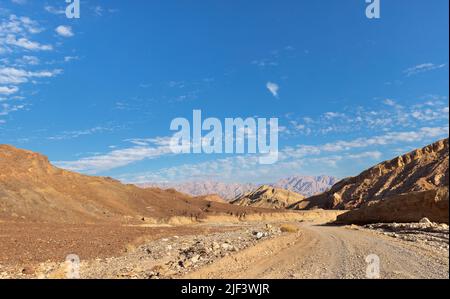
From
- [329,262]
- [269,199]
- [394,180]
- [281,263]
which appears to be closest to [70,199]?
[281,263]

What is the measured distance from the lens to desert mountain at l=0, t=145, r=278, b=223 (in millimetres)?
60234

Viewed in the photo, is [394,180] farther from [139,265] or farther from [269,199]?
[139,265]

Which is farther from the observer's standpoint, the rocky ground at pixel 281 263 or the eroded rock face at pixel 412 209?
the eroded rock face at pixel 412 209

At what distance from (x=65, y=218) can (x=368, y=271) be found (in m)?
56.0

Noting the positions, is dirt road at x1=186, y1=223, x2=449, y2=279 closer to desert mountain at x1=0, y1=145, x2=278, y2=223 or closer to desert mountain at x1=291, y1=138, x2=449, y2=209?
desert mountain at x1=0, y1=145, x2=278, y2=223

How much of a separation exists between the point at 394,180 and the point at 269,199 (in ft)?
266

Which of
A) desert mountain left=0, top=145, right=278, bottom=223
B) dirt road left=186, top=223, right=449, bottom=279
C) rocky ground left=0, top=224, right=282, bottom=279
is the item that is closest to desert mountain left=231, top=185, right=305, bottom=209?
desert mountain left=0, top=145, right=278, bottom=223

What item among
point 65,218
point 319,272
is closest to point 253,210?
point 65,218

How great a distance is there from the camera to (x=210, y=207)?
326ft

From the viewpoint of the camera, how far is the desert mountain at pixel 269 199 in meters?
167

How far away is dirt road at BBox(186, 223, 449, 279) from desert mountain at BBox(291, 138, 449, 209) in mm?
54069

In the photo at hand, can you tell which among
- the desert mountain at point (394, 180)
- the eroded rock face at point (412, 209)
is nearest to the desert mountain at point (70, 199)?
the desert mountain at point (394, 180)

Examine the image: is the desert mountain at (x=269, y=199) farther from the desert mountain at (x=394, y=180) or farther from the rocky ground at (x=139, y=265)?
the rocky ground at (x=139, y=265)

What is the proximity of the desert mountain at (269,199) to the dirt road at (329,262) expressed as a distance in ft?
474
